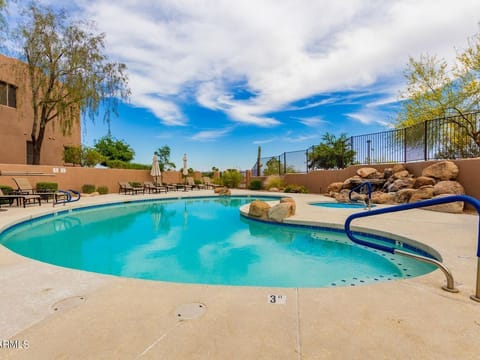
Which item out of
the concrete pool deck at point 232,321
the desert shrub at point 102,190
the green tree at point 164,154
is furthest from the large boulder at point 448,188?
the green tree at point 164,154

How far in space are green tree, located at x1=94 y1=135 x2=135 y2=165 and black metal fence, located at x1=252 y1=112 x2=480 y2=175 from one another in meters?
22.9

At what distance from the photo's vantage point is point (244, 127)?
27.3 metres

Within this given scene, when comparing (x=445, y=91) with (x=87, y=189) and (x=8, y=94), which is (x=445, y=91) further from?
(x=8, y=94)

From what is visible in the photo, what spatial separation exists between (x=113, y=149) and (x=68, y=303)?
27.2m

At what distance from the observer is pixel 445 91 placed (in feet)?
46.7

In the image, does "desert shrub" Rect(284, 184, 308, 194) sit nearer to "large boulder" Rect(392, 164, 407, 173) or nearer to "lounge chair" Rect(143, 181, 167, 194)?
"large boulder" Rect(392, 164, 407, 173)

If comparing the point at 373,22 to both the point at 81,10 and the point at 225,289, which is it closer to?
the point at 225,289

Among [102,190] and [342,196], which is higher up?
[102,190]

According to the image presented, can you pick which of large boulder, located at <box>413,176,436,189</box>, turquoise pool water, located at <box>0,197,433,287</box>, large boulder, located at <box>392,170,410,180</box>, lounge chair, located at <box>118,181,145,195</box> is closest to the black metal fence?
large boulder, located at <box>392,170,410,180</box>

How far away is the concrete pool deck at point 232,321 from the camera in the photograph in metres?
1.57

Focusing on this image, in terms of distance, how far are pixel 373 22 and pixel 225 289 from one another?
10044 mm

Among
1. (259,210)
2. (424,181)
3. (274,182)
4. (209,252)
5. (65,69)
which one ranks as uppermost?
(65,69)

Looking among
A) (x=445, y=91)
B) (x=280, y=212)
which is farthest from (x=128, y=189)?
(x=445, y=91)

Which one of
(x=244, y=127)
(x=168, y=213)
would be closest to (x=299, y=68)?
(x=168, y=213)
